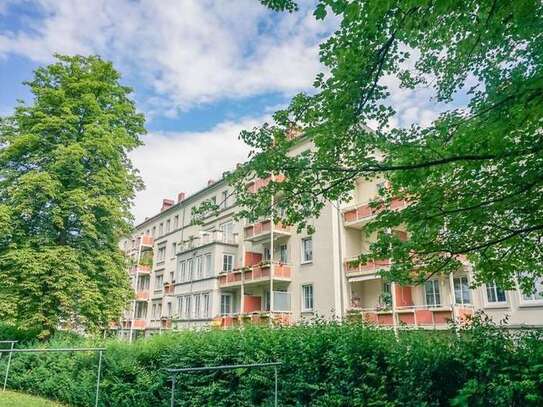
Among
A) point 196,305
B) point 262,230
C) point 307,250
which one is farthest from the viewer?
point 196,305

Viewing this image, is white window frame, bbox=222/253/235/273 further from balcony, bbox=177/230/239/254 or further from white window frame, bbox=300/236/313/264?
white window frame, bbox=300/236/313/264

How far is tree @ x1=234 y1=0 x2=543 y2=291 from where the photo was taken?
552 cm

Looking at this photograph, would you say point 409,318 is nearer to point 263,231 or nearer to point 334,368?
point 263,231

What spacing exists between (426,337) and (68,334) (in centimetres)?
1548

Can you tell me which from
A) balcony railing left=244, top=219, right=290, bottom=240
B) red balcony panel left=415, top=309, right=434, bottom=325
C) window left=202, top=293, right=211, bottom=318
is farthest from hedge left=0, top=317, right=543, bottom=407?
window left=202, top=293, right=211, bottom=318

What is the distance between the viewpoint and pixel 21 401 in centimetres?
1216

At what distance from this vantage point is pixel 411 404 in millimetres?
5301

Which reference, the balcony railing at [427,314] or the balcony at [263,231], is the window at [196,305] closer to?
the balcony at [263,231]

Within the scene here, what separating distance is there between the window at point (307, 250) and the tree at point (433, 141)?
1630 cm

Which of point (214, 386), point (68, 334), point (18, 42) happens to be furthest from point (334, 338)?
point (68, 334)

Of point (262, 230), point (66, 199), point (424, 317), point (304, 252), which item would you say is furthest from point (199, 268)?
point (424, 317)

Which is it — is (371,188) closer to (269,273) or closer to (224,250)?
(269,273)

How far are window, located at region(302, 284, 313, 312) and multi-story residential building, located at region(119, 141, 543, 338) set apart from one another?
0.06m

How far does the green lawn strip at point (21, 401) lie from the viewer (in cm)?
1159
